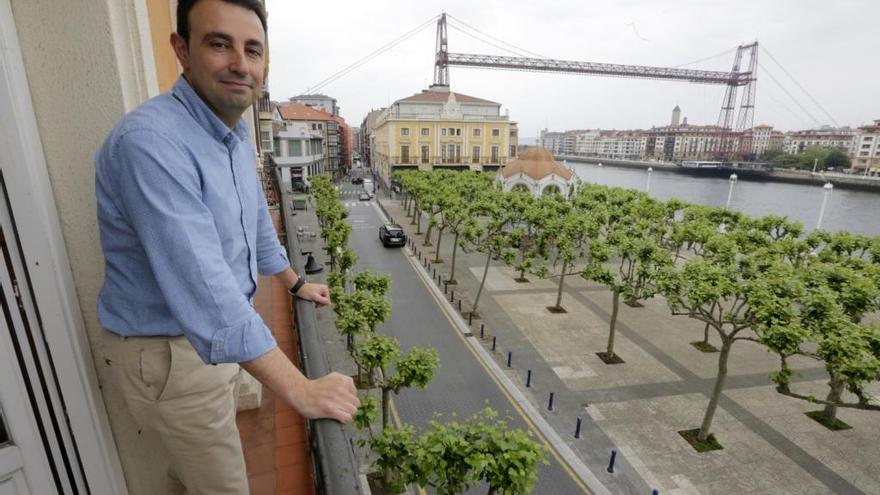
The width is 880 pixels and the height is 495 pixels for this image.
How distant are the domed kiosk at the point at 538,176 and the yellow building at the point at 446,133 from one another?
2075cm

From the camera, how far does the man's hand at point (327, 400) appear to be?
155cm

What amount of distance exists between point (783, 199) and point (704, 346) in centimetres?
7052

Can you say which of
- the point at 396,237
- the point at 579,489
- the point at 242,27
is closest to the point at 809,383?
the point at 579,489

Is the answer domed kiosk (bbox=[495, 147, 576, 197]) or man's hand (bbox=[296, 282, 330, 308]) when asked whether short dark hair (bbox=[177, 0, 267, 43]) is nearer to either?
man's hand (bbox=[296, 282, 330, 308])

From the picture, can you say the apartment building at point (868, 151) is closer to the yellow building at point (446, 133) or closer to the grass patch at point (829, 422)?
the yellow building at point (446, 133)

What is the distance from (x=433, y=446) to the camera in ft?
18.2

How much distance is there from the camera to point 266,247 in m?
2.82

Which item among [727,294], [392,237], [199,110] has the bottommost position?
[392,237]

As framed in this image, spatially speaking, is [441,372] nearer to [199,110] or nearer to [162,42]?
[162,42]

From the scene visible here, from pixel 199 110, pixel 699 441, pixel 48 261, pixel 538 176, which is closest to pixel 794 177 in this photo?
pixel 538 176

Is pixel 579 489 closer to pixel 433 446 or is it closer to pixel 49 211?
pixel 433 446

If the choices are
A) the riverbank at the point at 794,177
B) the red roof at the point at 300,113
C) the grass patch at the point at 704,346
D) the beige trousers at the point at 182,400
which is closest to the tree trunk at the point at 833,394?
the grass patch at the point at 704,346

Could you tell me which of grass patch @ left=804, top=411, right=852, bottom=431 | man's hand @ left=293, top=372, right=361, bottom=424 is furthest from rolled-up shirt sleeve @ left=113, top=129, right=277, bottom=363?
grass patch @ left=804, top=411, right=852, bottom=431

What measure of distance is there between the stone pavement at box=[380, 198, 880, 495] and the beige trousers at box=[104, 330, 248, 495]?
1019cm
